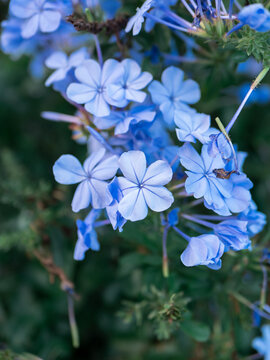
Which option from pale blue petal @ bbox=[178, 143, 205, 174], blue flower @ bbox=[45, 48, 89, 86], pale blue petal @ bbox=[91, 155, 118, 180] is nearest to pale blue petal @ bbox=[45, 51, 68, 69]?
blue flower @ bbox=[45, 48, 89, 86]

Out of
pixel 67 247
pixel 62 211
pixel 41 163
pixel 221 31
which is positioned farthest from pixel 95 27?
pixel 41 163

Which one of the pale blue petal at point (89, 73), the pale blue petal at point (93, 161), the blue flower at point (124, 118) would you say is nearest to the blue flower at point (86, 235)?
the pale blue petal at point (93, 161)

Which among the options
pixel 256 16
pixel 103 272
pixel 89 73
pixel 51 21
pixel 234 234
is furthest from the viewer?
pixel 103 272

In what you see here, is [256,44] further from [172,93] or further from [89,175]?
[89,175]

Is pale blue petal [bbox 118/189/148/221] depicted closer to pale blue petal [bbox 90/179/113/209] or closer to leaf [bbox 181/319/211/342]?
pale blue petal [bbox 90/179/113/209]

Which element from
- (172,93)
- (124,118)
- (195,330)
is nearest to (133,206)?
(124,118)

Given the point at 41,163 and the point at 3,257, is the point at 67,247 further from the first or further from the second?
the point at 41,163
